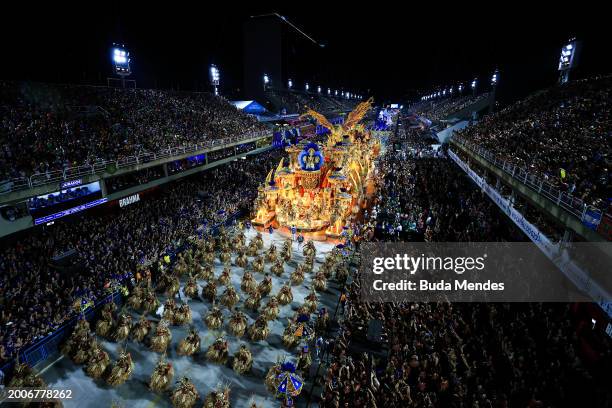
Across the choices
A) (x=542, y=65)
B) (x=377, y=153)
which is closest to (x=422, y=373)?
(x=377, y=153)

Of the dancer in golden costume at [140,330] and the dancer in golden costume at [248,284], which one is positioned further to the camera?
the dancer in golden costume at [248,284]

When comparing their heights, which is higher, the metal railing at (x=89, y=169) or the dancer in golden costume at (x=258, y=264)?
the metal railing at (x=89, y=169)

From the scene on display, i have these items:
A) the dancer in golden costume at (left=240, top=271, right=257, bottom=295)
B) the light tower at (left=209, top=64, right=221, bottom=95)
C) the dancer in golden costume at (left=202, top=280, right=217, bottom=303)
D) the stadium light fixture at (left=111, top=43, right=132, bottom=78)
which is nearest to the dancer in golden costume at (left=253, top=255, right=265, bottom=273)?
the dancer in golden costume at (left=240, top=271, right=257, bottom=295)

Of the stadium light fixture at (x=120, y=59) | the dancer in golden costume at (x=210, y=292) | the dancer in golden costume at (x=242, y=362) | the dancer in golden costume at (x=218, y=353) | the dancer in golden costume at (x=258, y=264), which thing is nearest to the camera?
the dancer in golden costume at (x=242, y=362)

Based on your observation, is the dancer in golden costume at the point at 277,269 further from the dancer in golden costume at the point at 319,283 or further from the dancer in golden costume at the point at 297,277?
the dancer in golden costume at the point at 319,283

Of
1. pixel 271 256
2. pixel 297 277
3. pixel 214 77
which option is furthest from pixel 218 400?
pixel 214 77

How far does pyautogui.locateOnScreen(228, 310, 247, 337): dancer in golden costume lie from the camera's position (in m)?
12.9

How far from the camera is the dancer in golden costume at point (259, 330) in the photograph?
12648 millimetres

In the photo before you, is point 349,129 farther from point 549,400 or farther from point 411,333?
point 549,400

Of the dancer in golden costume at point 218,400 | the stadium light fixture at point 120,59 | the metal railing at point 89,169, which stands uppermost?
the stadium light fixture at point 120,59

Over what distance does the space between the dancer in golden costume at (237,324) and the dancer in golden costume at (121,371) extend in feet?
11.8

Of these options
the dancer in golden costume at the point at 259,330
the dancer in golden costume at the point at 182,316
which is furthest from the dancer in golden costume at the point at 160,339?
the dancer in golden costume at the point at 259,330

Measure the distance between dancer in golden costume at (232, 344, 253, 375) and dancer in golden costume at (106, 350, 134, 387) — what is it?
3.32 m

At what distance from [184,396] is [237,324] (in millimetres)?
3465
